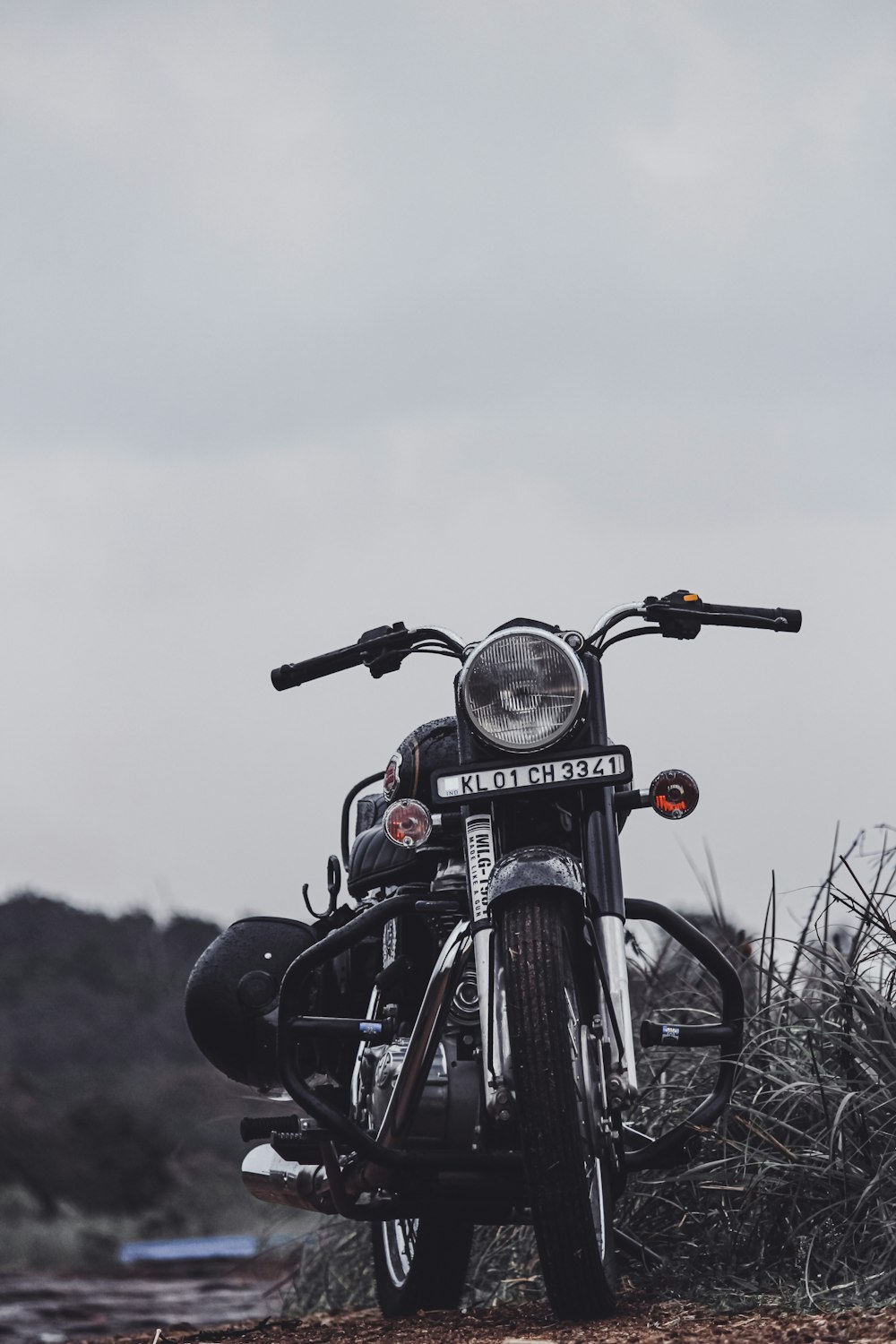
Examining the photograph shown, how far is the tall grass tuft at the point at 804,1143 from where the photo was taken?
3.78 metres

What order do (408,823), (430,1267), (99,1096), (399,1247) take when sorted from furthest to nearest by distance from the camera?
1. (99,1096)
2. (399,1247)
3. (430,1267)
4. (408,823)

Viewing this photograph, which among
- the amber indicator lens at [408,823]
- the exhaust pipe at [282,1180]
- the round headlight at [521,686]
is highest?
the round headlight at [521,686]

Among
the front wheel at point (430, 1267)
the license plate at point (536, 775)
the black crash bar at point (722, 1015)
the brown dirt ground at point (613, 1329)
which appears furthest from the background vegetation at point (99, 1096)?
the license plate at point (536, 775)

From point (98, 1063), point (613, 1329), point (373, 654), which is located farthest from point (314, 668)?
point (98, 1063)

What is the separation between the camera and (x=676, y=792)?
3.57 meters

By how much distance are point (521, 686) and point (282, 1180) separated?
1.52 meters

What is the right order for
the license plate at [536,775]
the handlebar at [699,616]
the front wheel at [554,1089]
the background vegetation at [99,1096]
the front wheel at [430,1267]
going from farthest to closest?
the background vegetation at [99,1096] < the front wheel at [430,1267] < the handlebar at [699,616] < the license plate at [536,775] < the front wheel at [554,1089]

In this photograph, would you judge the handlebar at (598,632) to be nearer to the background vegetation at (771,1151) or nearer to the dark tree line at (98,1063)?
the background vegetation at (771,1151)

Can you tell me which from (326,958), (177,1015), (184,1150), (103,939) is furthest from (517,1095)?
(103,939)

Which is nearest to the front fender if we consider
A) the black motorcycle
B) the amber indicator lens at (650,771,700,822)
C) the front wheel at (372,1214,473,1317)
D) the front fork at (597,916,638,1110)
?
the black motorcycle

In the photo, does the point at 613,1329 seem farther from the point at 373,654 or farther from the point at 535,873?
the point at 373,654

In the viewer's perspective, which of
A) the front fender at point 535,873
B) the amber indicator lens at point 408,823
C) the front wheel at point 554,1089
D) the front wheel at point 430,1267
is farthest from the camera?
the front wheel at point 430,1267

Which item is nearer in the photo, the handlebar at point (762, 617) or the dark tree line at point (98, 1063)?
the handlebar at point (762, 617)

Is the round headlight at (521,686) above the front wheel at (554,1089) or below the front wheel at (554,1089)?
above
